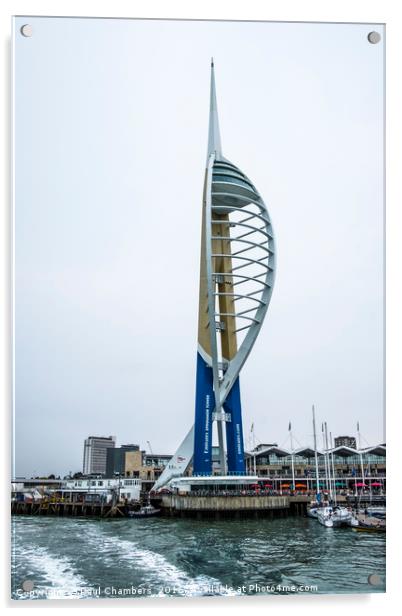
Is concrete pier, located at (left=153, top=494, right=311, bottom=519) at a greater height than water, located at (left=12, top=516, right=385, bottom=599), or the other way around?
water, located at (left=12, top=516, right=385, bottom=599)

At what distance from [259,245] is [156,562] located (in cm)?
1058

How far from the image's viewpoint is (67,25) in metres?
9.72

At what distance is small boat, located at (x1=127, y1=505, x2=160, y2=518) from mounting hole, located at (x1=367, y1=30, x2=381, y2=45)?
54.8 feet

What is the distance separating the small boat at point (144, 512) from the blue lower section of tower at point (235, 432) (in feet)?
11.0

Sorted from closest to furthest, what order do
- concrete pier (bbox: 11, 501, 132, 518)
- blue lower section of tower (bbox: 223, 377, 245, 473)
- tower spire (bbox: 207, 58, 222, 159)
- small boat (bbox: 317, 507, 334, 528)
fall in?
tower spire (bbox: 207, 58, 222, 159)
small boat (bbox: 317, 507, 334, 528)
blue lower section of tower (bbox: 223, 377, 245, 473)
concrete pier (bbox: 11, 501, 132, 518)

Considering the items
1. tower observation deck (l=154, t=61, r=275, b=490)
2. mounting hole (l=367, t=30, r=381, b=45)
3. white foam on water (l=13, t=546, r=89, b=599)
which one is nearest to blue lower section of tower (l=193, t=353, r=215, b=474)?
tower observation deck (l=154, t=61, r=275, b=490)

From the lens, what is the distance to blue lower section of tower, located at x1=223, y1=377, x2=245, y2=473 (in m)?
21.1

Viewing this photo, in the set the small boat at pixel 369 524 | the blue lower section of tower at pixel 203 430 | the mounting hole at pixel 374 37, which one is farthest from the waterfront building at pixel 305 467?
the mounting hole at pixel 374 37

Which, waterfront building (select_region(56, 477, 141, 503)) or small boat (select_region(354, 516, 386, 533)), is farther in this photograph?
waterfront building (select_region(56, 477, 141, 503))

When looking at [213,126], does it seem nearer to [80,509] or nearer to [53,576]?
[53,576]

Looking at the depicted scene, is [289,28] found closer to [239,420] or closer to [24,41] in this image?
[24,41]

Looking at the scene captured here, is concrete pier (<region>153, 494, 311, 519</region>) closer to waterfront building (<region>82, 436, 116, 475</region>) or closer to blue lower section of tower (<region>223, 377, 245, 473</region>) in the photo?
blue lower section of tower (<region>223, 377, 245, 473</region>)

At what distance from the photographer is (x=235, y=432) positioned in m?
21.2

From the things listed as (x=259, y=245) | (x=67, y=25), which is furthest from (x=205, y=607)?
(x=259, y=245)
